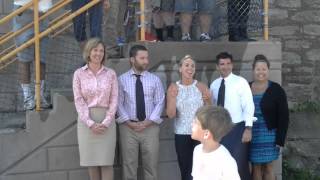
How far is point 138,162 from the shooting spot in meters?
5.90

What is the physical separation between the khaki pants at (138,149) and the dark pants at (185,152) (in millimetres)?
232

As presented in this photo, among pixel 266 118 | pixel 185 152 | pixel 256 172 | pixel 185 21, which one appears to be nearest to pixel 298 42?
pixel 185 21

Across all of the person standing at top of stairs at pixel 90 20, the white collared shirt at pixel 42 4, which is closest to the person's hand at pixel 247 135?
the person standing at top of stairs at pixel 90 20

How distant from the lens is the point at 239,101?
5.68m

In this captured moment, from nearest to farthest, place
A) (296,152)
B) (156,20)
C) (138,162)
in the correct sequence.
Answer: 1. (138,162)
2. (156,20)
3. (296,152)

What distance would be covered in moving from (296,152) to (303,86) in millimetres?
1185

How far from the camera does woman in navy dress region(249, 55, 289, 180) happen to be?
5.83 metres

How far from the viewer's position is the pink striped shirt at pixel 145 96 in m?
5.54

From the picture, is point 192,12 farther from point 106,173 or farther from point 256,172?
point 106,173

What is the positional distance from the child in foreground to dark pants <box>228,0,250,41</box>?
2993 millimetres

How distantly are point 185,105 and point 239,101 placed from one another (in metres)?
0.56

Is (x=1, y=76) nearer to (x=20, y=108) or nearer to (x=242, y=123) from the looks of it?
(x=20, y=108)


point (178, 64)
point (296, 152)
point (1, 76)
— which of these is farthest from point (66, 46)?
point (296, 152)

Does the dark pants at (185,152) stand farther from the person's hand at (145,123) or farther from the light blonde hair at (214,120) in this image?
the light blonde hair at (214,120)
